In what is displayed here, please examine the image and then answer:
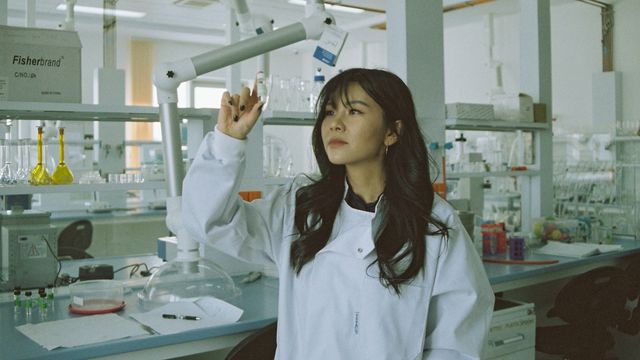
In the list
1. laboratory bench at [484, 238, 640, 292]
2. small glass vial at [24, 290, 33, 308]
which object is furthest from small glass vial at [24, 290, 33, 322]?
laboratory bench at [484, 238, 640, 292]

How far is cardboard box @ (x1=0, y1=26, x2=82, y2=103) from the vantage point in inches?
85.2

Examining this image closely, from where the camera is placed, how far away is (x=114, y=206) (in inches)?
228

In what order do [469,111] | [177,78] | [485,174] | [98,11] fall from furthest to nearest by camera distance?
[98,11] < [485,174] < [469,111] < [177,78]

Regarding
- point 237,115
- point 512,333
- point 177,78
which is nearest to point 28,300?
point 177,78

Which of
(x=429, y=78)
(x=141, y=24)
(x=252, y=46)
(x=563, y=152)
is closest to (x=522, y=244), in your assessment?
(x=429, y=78)

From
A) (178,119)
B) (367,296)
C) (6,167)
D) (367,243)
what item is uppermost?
(178,119)

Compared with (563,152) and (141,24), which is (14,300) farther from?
(141,24)

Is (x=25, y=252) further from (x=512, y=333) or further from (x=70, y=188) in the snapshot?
(x=512, y=333)

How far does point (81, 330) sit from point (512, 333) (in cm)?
162

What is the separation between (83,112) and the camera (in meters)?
2.28

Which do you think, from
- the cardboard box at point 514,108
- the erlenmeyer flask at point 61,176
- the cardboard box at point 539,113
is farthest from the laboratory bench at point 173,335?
the cardboard box at point 539,113

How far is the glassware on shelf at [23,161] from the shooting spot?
2.32 metres

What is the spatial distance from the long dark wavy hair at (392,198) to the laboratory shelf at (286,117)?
1.00m

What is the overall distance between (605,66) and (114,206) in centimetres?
493
